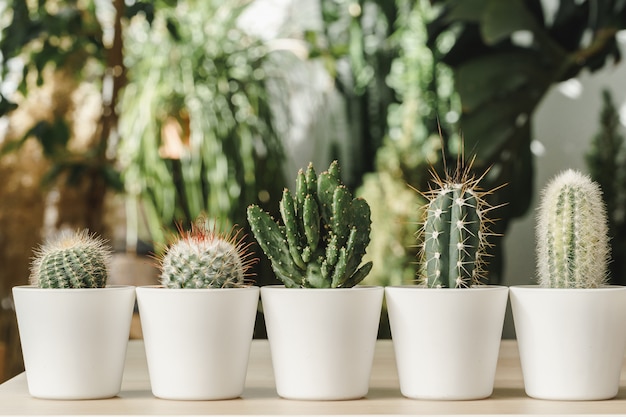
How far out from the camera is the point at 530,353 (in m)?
0.85

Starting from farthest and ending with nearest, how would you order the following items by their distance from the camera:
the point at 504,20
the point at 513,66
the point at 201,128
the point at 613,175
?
the point at 613,175 → the point at 201,128 → the point at 513,66 → the point at 504,20

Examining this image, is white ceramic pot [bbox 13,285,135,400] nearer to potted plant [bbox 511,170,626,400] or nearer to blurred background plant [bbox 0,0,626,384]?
potted plant [bbox 511,170,626,400]

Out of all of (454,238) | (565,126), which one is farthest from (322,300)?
(565,126)

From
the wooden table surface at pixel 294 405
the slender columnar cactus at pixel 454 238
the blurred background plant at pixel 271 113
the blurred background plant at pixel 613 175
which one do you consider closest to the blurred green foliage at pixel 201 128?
the blurred background plant at pixel 271 113

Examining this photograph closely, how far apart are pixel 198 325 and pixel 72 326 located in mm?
125

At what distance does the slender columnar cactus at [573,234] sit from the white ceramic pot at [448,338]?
0.06m

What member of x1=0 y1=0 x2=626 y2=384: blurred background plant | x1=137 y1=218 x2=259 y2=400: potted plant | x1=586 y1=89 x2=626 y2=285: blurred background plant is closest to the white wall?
x1=586 y1=89 x2=626 y2=285: blurred background plant

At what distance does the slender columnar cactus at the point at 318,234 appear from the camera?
0.83 meters

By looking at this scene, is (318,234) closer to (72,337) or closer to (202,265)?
(202,265)

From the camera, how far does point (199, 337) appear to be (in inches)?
32.9

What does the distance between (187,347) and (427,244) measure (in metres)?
0.26

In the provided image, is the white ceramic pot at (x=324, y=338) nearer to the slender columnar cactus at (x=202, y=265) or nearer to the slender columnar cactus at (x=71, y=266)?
the slender columnar cactus at (x=202, y=265)

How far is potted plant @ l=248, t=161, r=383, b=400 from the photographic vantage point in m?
0.83

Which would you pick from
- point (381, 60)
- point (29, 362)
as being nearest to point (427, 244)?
point (29, 362)
